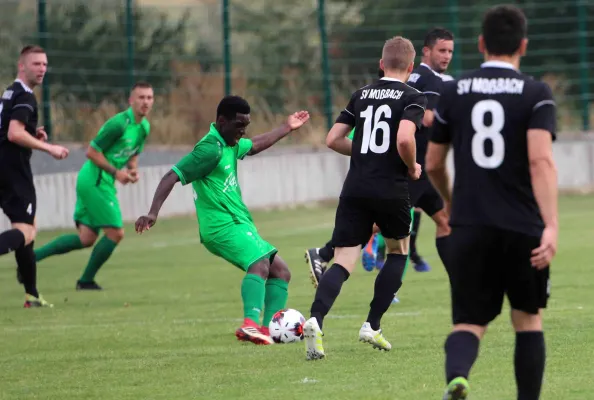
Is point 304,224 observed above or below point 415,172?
below

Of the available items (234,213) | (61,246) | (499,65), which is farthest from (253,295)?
(61,246)

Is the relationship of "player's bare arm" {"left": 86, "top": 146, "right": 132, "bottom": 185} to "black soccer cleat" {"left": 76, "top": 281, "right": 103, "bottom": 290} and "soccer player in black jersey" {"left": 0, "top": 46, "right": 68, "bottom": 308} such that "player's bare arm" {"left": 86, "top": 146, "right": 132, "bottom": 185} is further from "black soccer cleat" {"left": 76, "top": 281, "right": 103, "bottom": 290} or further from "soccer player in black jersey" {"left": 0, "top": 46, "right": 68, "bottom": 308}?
"soccer player in black jersey" {"left": 0, "top": 46, "right": 68, "bottom": 308}

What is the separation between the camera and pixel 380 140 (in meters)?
8.81

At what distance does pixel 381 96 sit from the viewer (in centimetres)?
884

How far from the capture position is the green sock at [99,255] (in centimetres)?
1359

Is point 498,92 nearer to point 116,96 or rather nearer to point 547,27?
point 116,96

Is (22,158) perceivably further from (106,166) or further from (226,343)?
(226,343)

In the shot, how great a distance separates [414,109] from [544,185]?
2947 millimetres

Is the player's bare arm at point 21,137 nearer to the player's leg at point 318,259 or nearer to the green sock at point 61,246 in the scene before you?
the green sock at point 61,246

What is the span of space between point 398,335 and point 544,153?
3.94 metres

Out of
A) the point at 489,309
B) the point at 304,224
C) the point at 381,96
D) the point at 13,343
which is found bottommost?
the point at 304,224

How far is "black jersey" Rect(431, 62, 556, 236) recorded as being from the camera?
5.89 m

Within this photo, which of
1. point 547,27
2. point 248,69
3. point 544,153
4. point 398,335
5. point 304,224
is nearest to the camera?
point 544,153

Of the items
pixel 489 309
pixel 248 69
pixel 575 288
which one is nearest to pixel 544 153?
pixel 489 309
